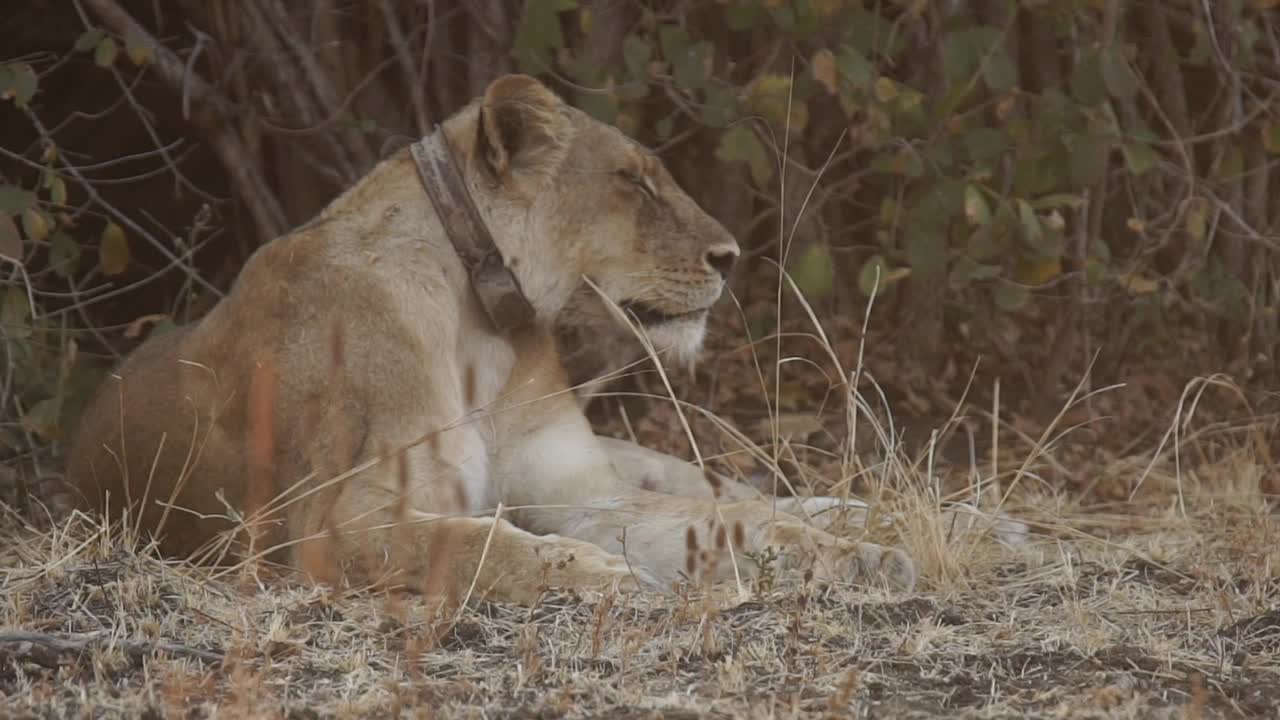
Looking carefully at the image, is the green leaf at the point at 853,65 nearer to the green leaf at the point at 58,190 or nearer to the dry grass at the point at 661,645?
the dry grass at the point at 661,645

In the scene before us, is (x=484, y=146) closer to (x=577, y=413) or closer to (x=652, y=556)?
(x=577, y=413)

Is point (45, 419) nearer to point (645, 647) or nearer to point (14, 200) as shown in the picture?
point (14, 200)

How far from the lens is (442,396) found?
317cm

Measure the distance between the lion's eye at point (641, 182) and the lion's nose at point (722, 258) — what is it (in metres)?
0.16

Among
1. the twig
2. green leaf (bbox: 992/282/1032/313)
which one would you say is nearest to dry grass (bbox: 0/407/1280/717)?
the twig

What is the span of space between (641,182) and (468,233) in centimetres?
43

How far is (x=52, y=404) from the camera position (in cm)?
385

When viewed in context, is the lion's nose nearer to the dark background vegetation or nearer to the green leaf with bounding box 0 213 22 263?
the dark background vegetation

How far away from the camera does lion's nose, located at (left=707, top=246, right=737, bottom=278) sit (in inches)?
139

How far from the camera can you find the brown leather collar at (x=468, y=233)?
330 centimetres

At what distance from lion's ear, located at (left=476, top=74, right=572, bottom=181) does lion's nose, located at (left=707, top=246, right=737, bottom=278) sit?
0.37m

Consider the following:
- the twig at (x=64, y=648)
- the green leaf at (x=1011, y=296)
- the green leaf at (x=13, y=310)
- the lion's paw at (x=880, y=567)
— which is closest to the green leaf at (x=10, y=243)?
the green leaf at (x=13, y=310)

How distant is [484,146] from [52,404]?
3.97 ft

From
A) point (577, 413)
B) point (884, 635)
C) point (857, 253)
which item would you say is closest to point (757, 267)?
point (857, 253)
